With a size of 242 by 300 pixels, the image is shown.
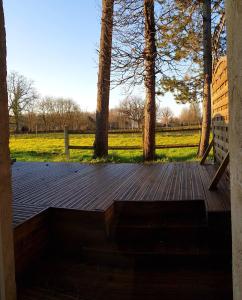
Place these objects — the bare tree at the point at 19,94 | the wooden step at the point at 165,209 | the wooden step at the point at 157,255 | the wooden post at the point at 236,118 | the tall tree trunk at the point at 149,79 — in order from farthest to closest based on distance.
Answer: the bare tree at the point at 19,94 < the tall tree trunk at the point at 149,79 < the wooden step at the point at 165,209 < the wooden step at the point at 157,255 < the wooden post at the point at 236,118

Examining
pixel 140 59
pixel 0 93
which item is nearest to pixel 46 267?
pixel 0 93

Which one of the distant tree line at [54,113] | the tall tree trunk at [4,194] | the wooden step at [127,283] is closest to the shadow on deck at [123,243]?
the wooden step at [127,283]

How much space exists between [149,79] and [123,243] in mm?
5784

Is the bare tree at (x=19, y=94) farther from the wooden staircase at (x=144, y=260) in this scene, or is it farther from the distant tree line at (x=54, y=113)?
the wooden staircase at (x=144, y=260)

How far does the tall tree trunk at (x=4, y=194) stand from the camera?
194 centimetres

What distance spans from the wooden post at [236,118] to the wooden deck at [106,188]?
5.39 ft

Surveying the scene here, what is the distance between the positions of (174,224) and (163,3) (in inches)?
268

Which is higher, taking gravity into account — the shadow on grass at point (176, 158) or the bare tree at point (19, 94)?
the bare tree at point (19, 94)

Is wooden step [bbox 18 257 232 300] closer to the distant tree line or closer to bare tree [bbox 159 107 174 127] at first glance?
the distant tree line

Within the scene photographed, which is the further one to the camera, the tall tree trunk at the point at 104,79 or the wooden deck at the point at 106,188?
the tall tree trunk at the point at 104,79

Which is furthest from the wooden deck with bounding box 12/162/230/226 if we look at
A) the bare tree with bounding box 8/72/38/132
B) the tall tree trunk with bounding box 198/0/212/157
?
the bare tree with bounding box 8/72/38/132

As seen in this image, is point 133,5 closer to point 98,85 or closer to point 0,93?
point 98,85

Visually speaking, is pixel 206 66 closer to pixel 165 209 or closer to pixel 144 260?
pixel 165 209

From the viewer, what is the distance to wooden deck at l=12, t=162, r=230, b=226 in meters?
3.30
